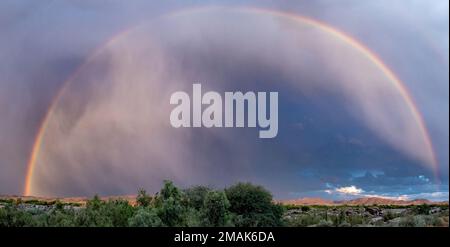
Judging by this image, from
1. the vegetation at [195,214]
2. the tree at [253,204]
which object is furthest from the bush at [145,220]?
the tree at [253,204]

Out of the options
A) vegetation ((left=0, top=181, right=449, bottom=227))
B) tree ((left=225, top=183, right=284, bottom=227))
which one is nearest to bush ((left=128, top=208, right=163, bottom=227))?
vegetation ((left=0, top=181, right=449, bottom=227))

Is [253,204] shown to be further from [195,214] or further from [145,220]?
[145,220]

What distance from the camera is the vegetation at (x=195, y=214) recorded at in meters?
31.4

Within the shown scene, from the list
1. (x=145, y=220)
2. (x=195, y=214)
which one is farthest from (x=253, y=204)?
(x=145, y=220)

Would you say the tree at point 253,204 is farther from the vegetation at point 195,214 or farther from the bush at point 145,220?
the bush at point 145,220

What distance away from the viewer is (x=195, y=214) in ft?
104

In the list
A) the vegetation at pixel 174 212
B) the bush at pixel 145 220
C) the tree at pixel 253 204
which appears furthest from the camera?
the tree at pixel 253 204

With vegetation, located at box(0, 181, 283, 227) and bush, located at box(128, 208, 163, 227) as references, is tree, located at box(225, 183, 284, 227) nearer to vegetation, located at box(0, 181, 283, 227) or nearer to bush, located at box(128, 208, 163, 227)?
vegetation, located at box(0, 181, 283, 227)

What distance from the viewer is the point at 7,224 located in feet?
110

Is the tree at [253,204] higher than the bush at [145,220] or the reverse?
higher

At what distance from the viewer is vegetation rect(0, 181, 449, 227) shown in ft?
103

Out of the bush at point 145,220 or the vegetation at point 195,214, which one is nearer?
the bush at point 145,220
